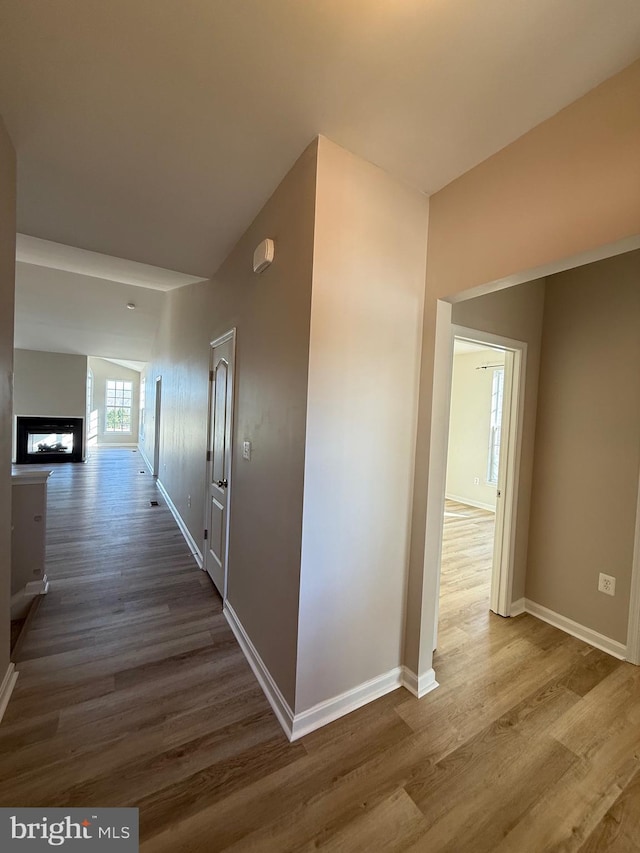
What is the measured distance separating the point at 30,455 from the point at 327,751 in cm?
985

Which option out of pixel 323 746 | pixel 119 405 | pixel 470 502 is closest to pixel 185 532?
pixel 323 746

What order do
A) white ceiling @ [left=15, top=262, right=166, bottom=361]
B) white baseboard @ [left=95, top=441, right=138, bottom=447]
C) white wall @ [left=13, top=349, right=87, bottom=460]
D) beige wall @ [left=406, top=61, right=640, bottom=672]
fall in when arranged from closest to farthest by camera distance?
beige wall @ [left=406, top=61, right=640, bottom=672] → white ceiling @ [left=15, top=262, right=166, bottom=361] → white wall @ [left=13, top=349, right=87, bottom=460] → white baseboard @ [left=95, top=441, right=138, bottom=447]

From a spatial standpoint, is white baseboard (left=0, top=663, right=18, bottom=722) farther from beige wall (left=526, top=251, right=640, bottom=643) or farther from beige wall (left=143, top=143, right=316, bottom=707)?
beige wall (left=526, top=251, right=640, bottom=643)

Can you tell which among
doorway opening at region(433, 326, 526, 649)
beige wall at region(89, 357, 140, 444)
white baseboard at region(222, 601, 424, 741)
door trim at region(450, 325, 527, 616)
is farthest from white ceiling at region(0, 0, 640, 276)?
beige wall at region(89, 357, 140, 444)

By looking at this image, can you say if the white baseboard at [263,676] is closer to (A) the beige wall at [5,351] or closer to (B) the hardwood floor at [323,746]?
(B) the hardwood floor at [323,746]

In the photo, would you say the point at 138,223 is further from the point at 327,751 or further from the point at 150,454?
the point at 150,454

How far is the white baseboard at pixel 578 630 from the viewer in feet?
7.32

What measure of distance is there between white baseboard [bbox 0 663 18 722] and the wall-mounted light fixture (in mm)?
2539

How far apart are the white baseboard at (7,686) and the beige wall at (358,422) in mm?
1459

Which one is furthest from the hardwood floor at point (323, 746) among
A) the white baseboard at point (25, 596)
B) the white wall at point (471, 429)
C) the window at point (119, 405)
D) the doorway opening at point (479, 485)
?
the window at point (119, 405)

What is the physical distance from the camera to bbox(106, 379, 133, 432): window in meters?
11.7

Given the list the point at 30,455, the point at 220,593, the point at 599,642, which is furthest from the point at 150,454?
the point at 599,642

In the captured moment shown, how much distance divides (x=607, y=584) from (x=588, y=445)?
95cm

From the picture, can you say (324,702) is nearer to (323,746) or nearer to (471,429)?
(323,746)
